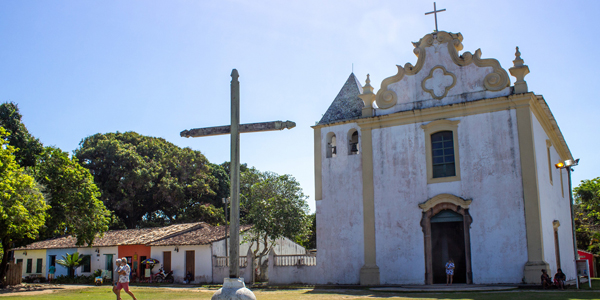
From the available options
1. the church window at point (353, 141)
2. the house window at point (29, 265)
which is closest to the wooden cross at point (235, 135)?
the church window at point (353, 141)

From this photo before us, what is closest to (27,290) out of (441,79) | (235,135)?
(235,135)

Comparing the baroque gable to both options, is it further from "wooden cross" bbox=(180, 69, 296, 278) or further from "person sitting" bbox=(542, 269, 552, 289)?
"wooden cross" bbox=(180, 69, 296, 278)

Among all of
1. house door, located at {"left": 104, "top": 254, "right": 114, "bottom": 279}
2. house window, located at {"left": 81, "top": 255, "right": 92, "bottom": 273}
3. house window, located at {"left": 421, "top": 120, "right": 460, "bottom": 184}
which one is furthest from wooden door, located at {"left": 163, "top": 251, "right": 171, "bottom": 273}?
house window, located at {"left": 421, "top": 120, "right": 460, "bottom": 184}

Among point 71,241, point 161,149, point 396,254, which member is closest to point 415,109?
point 396,254

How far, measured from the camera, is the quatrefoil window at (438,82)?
19.2 m

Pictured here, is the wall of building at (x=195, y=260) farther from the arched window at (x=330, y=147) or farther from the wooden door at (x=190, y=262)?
the arched window at (x=330, y=147)

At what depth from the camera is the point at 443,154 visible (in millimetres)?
18938

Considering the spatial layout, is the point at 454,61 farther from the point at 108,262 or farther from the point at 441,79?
the point at 108,262

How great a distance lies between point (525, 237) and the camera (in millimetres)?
16859

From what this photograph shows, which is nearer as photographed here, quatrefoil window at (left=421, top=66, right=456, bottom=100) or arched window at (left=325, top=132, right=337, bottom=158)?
quatrefoil window at (left=421, top=66, right=456, bottom=100)

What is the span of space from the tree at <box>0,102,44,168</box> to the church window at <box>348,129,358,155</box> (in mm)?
18773

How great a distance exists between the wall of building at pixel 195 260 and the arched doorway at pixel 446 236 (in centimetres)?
1357

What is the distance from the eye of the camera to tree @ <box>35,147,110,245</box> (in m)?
21.8

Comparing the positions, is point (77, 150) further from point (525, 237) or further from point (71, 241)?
point (525, 237)
